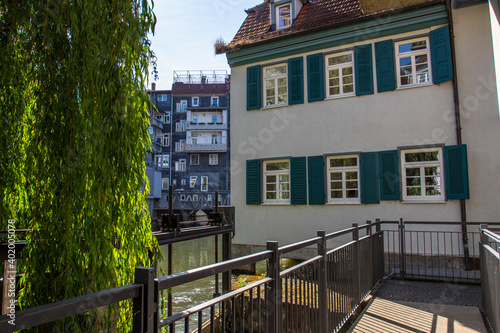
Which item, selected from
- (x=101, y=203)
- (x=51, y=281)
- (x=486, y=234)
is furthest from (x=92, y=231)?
(x=486, y=234)

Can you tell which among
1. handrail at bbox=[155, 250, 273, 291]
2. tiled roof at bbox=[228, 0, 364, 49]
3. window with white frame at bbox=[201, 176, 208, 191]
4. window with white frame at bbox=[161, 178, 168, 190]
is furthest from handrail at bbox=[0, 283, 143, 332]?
window with white frame at bbox=[161, 178, 168, 190]

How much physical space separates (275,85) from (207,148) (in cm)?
3804

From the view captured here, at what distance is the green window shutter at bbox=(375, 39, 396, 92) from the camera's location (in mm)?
10922

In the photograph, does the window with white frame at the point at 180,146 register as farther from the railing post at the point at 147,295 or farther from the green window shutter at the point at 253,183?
the railing post at the point at 147,295

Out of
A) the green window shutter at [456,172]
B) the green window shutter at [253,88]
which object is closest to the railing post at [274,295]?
the green window shutter at [456,172]

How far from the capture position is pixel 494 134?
375 inches

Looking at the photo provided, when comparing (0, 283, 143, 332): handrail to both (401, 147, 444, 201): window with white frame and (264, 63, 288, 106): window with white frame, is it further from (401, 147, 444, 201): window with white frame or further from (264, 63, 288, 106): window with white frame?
(264, 63, 288, 106): window with white frame

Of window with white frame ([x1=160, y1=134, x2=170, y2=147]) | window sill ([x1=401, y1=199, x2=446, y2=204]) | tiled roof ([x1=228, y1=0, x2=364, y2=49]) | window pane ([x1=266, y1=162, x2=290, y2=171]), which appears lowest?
window sill ([x1=401, y1=199, x2=446, y2=204])

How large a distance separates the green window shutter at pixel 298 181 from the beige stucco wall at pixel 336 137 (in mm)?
226

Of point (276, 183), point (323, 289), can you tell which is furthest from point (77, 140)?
Result: point (276, 183)

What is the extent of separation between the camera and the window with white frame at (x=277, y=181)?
12.5m

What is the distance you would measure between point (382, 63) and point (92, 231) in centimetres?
1057

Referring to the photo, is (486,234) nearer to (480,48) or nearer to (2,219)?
(2,219)

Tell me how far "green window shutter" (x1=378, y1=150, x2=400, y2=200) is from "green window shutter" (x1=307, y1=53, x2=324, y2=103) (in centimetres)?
272
